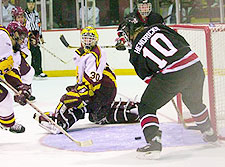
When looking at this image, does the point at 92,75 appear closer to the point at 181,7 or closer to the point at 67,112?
the point at 67,112

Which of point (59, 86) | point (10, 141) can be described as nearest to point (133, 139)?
point (10, 141)

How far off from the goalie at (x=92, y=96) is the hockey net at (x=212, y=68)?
0.50 m

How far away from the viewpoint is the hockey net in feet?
11.1

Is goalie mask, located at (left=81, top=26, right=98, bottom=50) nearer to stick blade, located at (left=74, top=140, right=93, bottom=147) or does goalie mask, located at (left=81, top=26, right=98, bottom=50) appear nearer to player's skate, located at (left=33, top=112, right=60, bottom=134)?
player's skate, located at (left=33, top=112, right=60, bottom=134)

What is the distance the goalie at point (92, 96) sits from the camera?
12.8ft

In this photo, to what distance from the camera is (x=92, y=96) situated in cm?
407

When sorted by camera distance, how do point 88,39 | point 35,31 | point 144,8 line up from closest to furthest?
point 88,39
point 144,8
point 35,31

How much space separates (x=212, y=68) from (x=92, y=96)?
42.0 inches

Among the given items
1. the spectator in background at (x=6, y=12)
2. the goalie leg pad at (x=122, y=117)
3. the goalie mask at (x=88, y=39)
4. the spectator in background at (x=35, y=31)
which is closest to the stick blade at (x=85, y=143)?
the goalie leg pad at (x=122, y=117)

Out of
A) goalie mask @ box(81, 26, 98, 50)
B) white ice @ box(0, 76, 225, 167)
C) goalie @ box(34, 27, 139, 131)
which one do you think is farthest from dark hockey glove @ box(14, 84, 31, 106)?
goalie mask @ box(81, 26, 98, 50)

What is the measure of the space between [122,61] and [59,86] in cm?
137

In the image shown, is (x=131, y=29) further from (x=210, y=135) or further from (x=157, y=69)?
(x=210, y=135)

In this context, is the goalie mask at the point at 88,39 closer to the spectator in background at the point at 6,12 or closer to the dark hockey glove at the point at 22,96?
the dark hockey glove at the point at 22,96

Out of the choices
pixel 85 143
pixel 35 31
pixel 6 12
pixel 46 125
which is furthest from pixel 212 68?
pixel 6 12
